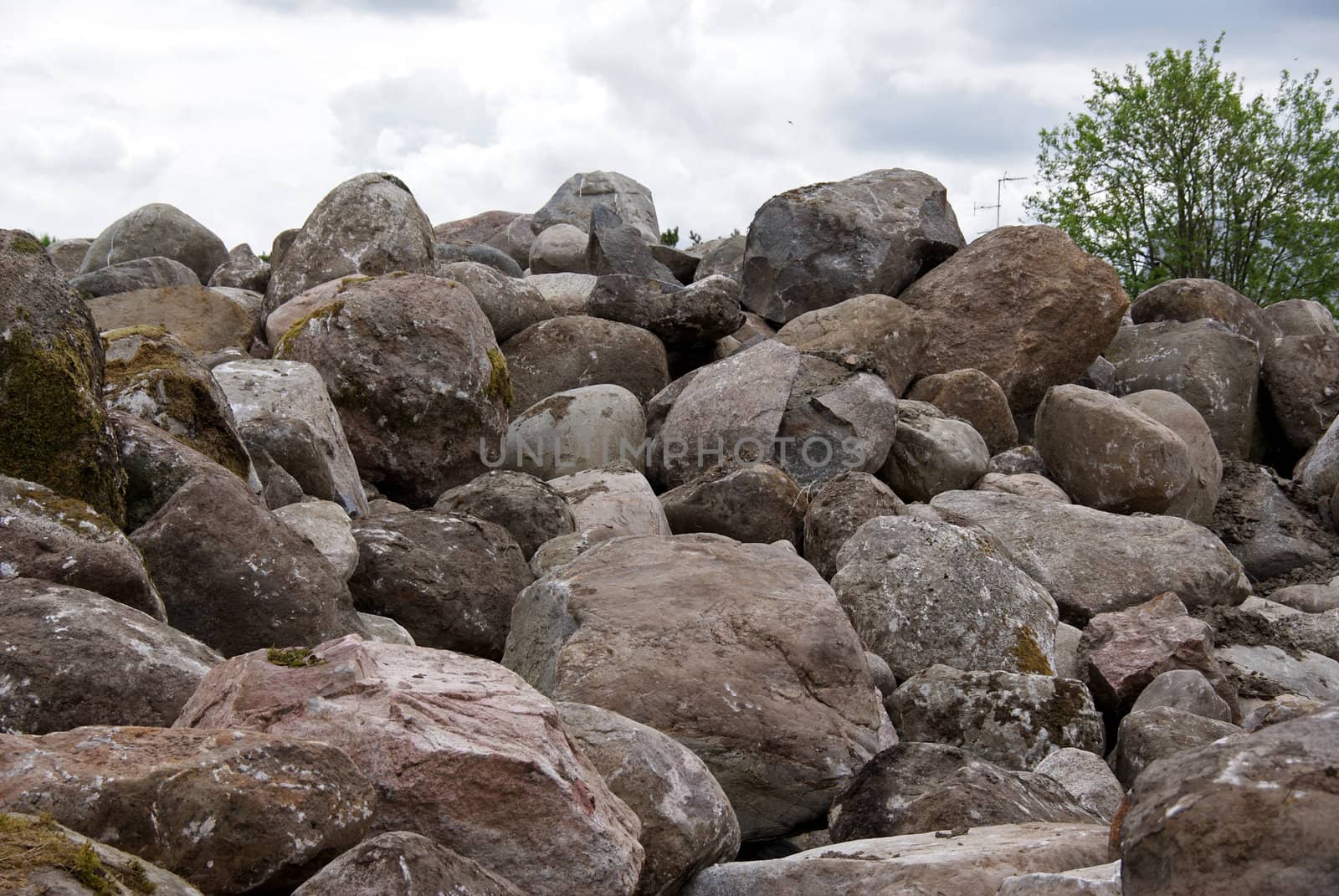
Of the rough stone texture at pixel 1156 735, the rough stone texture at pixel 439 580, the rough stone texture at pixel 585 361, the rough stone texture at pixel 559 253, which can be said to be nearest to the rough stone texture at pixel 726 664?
the rough stone texture at pixel 439 580

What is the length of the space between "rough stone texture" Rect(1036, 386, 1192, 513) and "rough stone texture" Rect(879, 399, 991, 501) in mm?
716

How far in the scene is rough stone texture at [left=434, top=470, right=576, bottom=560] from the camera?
7.47 m

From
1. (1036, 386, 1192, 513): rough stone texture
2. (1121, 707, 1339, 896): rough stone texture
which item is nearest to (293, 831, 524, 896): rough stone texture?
(1121, 707, 1339, 896): rough stone texture

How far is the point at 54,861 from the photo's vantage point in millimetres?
2354

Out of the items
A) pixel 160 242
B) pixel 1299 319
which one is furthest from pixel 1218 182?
pixel 160 242

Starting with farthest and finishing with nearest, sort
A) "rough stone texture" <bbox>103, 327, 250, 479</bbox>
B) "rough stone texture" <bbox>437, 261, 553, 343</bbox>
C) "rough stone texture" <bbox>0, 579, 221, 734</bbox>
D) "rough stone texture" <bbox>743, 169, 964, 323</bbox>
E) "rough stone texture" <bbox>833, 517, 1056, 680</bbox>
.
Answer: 1. "rough stone texture" <bbox>743, 169, 964, 323</bbox>
2. "rough stone texture" <bbox>437, 261, 553, 343</bbox>
3. "rough stone texture" <bbox>103, 327, 250, 479</bbox>
4. "rough stone texture" <bbox>833, 517, 1056, 680</bbox>
5. "rough stone texture" <bbox>0, 579, 221, 734</bbox>

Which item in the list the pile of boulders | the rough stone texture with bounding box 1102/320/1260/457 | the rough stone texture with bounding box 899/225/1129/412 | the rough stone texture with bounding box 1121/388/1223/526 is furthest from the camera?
the rough stone texture with bounding box 1102/320/1260/457

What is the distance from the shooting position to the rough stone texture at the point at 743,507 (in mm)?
8312

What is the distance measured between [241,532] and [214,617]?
0.34m

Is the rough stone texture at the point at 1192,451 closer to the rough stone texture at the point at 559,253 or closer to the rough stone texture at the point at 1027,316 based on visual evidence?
the rough stone texture at the point at 1027,316

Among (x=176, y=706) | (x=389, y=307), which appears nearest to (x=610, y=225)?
(x=389, y=307)

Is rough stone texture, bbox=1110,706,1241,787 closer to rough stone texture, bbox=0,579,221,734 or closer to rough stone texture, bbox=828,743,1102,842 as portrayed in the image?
rough stone texture, bbox=828,743,1102,842

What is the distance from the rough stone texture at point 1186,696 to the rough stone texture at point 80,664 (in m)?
4.10

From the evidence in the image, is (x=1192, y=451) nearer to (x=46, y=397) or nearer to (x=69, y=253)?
(x=46, y=397)
